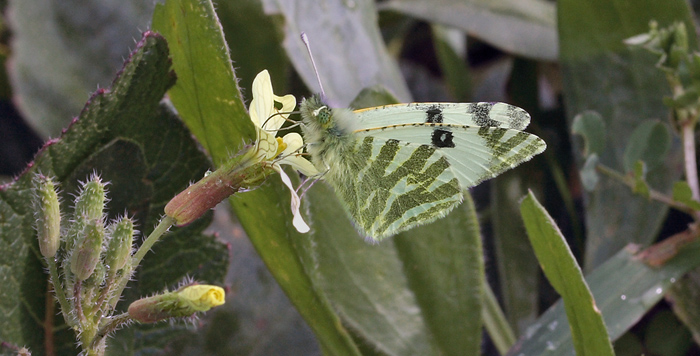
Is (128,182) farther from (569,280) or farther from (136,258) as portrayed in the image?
(569,280)

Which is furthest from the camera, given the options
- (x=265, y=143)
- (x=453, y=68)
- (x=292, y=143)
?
(x=453, y=68)

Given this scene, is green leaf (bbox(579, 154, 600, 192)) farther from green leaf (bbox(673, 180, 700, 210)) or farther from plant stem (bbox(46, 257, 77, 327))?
plant stem (bbox(46, 257, 77, 327))

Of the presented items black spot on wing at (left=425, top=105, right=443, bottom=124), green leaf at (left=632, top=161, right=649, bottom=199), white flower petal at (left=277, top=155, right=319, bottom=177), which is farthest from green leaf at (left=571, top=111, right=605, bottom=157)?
white flower petal at (left=277, top=155, right=319, bottom=177)

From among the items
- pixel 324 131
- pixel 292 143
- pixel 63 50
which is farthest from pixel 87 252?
pixel 63 50

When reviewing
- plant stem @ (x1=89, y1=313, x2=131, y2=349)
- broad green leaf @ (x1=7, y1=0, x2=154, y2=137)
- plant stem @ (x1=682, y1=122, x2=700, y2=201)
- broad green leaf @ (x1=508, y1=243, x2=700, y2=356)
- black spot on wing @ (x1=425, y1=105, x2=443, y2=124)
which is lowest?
→ broad green leaf @ (x1=508, y1=243, x2=700, y2=356)

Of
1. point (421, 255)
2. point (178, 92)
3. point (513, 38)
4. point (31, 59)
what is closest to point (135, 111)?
point (178, 92)

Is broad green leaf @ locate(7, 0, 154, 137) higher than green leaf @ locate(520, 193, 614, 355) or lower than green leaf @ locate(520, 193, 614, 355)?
higher

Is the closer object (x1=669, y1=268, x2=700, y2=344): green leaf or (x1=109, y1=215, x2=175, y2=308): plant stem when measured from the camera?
(x1=109, y1=215, x2=175, y2=308): plant stem
